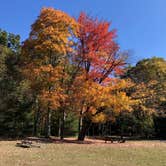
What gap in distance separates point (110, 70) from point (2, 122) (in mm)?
12957

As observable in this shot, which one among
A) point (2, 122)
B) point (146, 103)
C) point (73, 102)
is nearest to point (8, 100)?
point (2, 122)

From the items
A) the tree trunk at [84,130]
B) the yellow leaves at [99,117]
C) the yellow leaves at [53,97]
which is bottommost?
the tree trunk at [84,130]

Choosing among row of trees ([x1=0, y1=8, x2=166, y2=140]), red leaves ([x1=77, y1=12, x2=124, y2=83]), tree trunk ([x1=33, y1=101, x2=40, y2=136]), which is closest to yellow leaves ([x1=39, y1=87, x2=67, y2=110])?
row of trees ([x1=0, y1=8, x2=166, y2=140])

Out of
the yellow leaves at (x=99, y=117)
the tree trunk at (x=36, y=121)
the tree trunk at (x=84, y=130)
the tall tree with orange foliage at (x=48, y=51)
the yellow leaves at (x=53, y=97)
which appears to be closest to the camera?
the yellow leaves at (x=53, y=97)

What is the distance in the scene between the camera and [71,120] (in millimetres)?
42688

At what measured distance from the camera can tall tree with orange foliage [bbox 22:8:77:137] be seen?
3150cm

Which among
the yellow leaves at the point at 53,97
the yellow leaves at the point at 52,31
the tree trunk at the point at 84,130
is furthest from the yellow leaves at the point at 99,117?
the yellow leaves at the point at 52,31

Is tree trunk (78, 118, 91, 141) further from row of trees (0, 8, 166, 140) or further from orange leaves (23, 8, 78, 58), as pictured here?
orange leaves (23, 8, 78, 58)

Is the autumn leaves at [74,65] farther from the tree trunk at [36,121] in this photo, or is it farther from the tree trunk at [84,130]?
the tree trunk at [36,121]

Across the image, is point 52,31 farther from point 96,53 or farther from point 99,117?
point 99,117

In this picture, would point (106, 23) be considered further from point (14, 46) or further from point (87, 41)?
point (14, 46)

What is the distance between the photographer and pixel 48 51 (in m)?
32.1

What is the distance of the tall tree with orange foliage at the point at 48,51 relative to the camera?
103ft

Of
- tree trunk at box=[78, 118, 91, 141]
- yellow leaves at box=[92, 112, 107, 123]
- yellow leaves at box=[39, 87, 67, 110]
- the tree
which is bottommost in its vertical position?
tree trunk at box=[78, 118, 91, 141]
